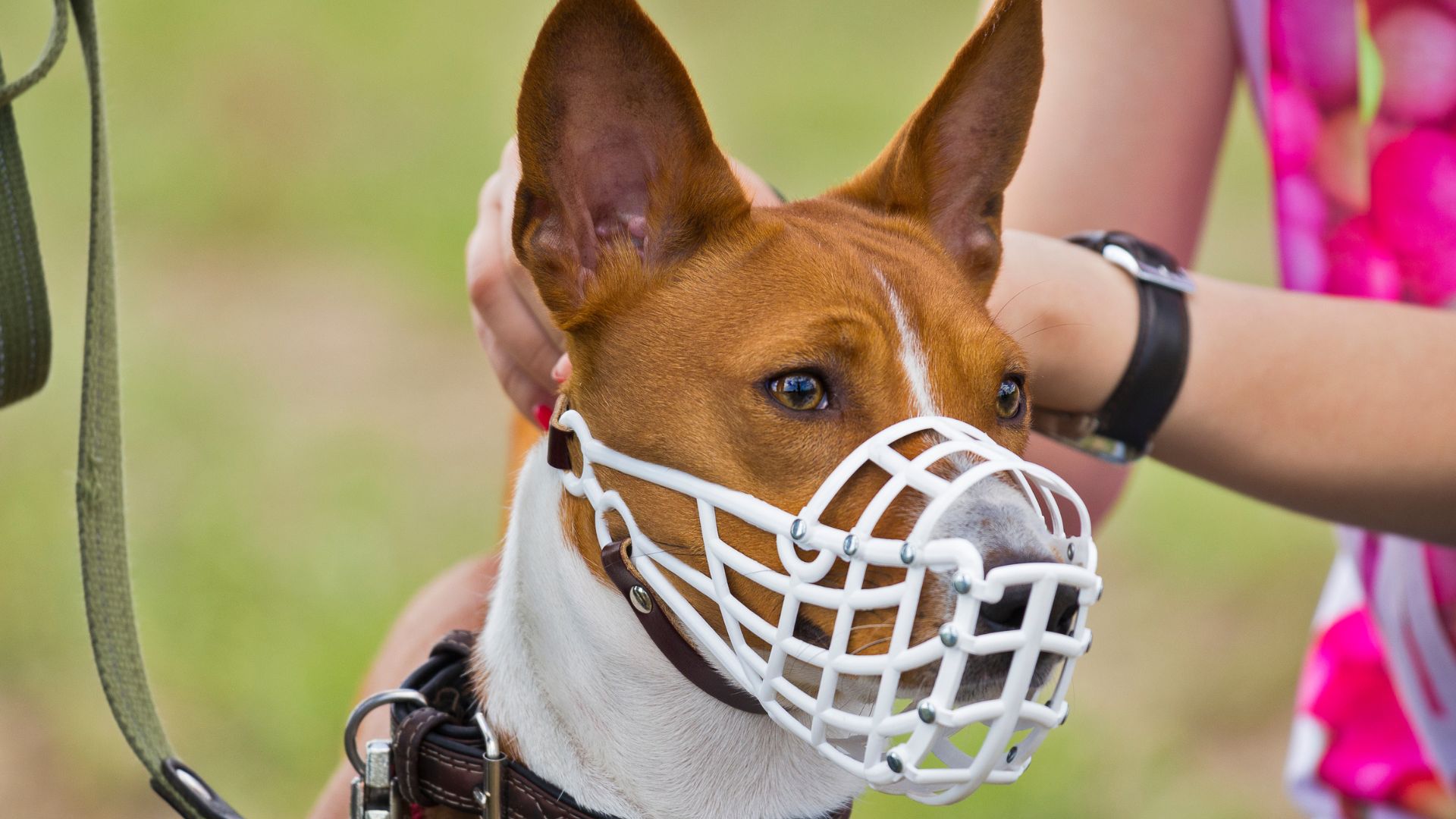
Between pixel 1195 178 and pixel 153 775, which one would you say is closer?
pixel 153 775

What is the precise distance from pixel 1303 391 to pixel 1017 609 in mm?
1173

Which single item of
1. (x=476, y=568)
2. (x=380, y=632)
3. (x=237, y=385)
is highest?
(x=476, y=568)

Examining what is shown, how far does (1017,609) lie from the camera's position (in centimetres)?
160

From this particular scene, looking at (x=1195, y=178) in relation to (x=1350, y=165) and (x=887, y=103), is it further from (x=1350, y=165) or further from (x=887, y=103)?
(x=887, y=103)

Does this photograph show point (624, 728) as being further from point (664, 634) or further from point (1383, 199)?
point (1383, 199)

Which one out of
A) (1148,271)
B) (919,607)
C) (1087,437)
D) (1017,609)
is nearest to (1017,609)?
(1017,609)

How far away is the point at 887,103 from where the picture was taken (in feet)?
32.9

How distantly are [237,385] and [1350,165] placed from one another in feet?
17.8

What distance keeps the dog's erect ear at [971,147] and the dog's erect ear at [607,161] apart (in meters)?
0.37

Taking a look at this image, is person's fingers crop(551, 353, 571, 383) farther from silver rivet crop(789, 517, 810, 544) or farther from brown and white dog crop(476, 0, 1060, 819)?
silver rivet crop(789, 517, 810, 544)

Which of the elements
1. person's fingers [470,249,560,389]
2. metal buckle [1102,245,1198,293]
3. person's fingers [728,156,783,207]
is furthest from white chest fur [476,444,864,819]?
metal buckle [1102,245,1198,293]

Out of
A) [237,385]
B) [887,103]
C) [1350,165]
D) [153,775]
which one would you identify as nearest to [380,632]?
[237,385]

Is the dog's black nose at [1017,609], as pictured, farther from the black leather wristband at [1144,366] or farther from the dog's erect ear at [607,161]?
the black leather wristband at [1144,366]

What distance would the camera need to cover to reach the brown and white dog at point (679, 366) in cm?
181
